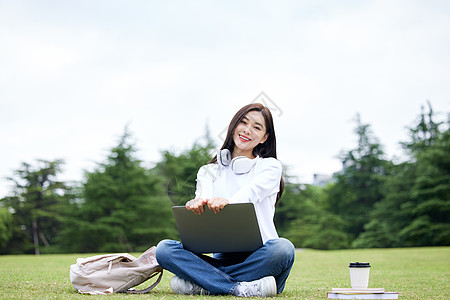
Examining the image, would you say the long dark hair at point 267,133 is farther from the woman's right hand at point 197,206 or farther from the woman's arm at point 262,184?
the woman's right hand at point 197,206

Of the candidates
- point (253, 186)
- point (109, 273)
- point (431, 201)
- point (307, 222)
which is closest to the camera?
point (253, 186)

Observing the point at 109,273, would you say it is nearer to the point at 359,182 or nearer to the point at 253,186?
the point at 253,186

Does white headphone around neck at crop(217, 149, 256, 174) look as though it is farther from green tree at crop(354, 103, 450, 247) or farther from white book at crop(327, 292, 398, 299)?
green tree at crop(354, 103, 450, 247)

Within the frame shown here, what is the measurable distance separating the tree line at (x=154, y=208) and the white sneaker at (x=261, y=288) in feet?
71.8

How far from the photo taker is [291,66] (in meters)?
9.89

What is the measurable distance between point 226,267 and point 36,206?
91.1 feet

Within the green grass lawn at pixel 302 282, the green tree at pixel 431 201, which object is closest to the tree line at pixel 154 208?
the green tree at pixel 431 201

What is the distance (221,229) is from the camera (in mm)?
3039

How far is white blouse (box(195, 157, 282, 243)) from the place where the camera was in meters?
3.17

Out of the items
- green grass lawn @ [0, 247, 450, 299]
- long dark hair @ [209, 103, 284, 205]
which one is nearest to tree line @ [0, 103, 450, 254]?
green grass lawn @ [0, 247, 450, 299]

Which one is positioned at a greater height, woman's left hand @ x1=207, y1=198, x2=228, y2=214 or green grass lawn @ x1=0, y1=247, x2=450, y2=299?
woman's left hand @ x1=207, y1=198, x2=228, y2=214

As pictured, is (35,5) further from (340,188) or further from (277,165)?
(340,188)

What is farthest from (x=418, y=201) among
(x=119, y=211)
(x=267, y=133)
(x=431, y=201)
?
(x=267, y=133)

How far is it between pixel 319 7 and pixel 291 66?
168 cm
